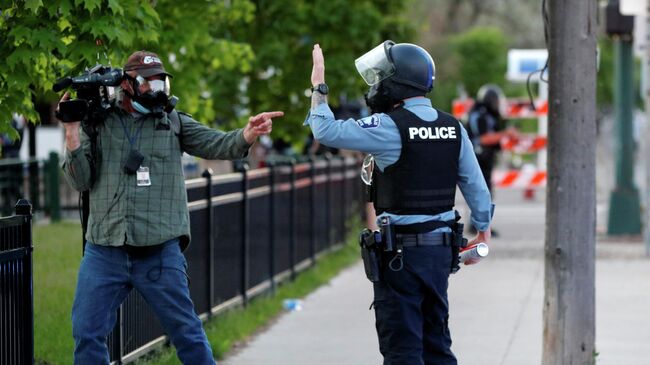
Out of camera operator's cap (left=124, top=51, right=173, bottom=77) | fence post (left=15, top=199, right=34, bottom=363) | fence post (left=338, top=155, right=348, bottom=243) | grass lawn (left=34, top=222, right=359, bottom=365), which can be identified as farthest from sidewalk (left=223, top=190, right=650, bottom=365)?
camera operator's cap (left=124, top=51, right=173, bottom=77)

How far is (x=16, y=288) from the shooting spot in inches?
253

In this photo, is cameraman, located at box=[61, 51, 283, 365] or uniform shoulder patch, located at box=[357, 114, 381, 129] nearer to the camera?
uniform shoulder patch, located at box=[357, 114, 381, 129]

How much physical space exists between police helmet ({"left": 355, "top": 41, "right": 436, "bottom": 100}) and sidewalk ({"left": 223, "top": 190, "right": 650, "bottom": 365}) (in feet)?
9.72

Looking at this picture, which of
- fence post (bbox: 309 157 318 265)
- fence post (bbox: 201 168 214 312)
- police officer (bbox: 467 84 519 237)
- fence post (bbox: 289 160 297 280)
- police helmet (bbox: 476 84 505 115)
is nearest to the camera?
fence post (bbox: 201 168 214 312)

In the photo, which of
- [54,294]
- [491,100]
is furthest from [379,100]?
[491,100]

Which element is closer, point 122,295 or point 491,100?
point 122,295

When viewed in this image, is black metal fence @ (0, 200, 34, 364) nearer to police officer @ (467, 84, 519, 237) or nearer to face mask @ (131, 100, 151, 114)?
face mask @ (131, 100, 151, 114)

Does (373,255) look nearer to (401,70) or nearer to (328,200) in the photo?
(401,70)

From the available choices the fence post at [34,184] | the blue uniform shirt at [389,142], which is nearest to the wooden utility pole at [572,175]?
the blue uniform shirt at [389,142]

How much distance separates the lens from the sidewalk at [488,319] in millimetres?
9062

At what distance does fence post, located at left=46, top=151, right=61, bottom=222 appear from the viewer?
17969 millimetres

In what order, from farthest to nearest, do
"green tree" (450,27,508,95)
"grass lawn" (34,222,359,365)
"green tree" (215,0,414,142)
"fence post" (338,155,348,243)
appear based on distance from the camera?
"green tree" (450,27,508,95) < "fence post" (338,155,348,243) < "green tree" (215,0,414,142) < "grass lawn" (34,222,359,365)

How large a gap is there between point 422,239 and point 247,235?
4967 mm

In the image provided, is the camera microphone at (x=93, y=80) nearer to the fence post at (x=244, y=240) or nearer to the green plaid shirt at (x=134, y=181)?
the green plaid shirt at (x=134, y=181)
